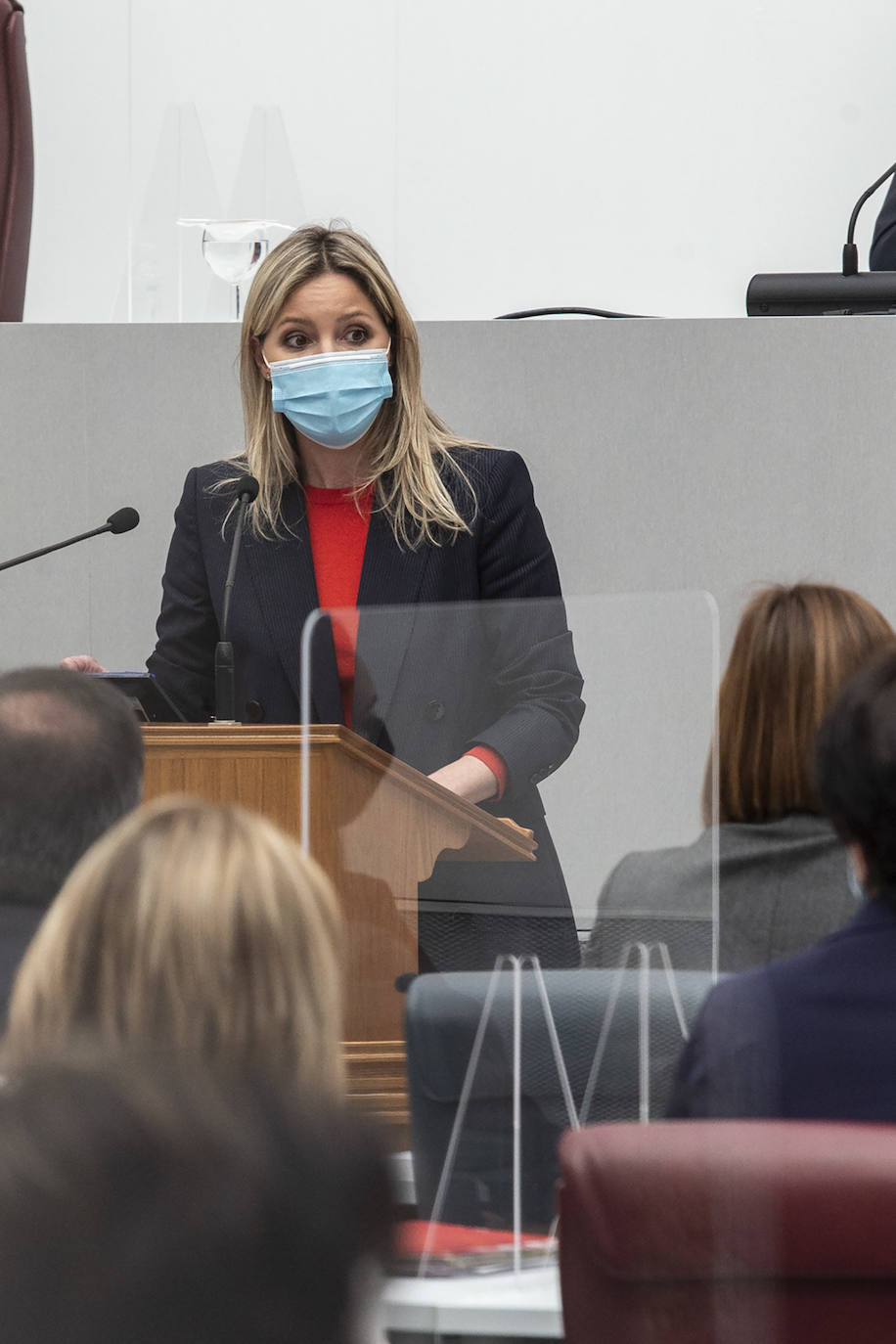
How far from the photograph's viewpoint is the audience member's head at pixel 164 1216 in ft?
1.97

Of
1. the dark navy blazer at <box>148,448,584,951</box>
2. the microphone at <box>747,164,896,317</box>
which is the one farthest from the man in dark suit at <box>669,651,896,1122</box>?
the microphone at <box>747,164,896,317</box>

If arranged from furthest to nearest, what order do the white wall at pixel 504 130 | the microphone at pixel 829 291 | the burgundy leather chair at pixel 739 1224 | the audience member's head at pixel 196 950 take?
the white wall at pixel 504 130
the microphone at pixel 829 291
the burgundy leather chair at pixel 739 1224
the audience member's head at pixel 196 950

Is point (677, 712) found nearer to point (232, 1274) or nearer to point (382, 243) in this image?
point (232, 1274)

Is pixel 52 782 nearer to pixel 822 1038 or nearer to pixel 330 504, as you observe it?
pixel 822 1038

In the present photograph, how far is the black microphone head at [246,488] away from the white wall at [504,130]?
2.68 m

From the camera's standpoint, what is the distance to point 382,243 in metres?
5.26

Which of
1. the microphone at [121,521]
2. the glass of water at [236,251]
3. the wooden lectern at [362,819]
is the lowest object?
the wooden lectern at [362,819]

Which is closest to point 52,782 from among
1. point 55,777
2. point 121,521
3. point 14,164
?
point 55,777

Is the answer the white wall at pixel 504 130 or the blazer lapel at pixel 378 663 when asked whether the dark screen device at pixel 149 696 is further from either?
the white wall at pixel 504 130

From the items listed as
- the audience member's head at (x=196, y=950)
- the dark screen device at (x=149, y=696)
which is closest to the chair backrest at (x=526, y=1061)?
the dark screen device at (x=149, y=696)

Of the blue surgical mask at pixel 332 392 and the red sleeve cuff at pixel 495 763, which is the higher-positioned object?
the blue surgical mask at pixel 332 392

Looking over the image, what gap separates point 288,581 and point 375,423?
0.31m

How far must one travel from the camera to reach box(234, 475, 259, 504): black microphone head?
2.59 m

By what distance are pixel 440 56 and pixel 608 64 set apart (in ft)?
1.55
